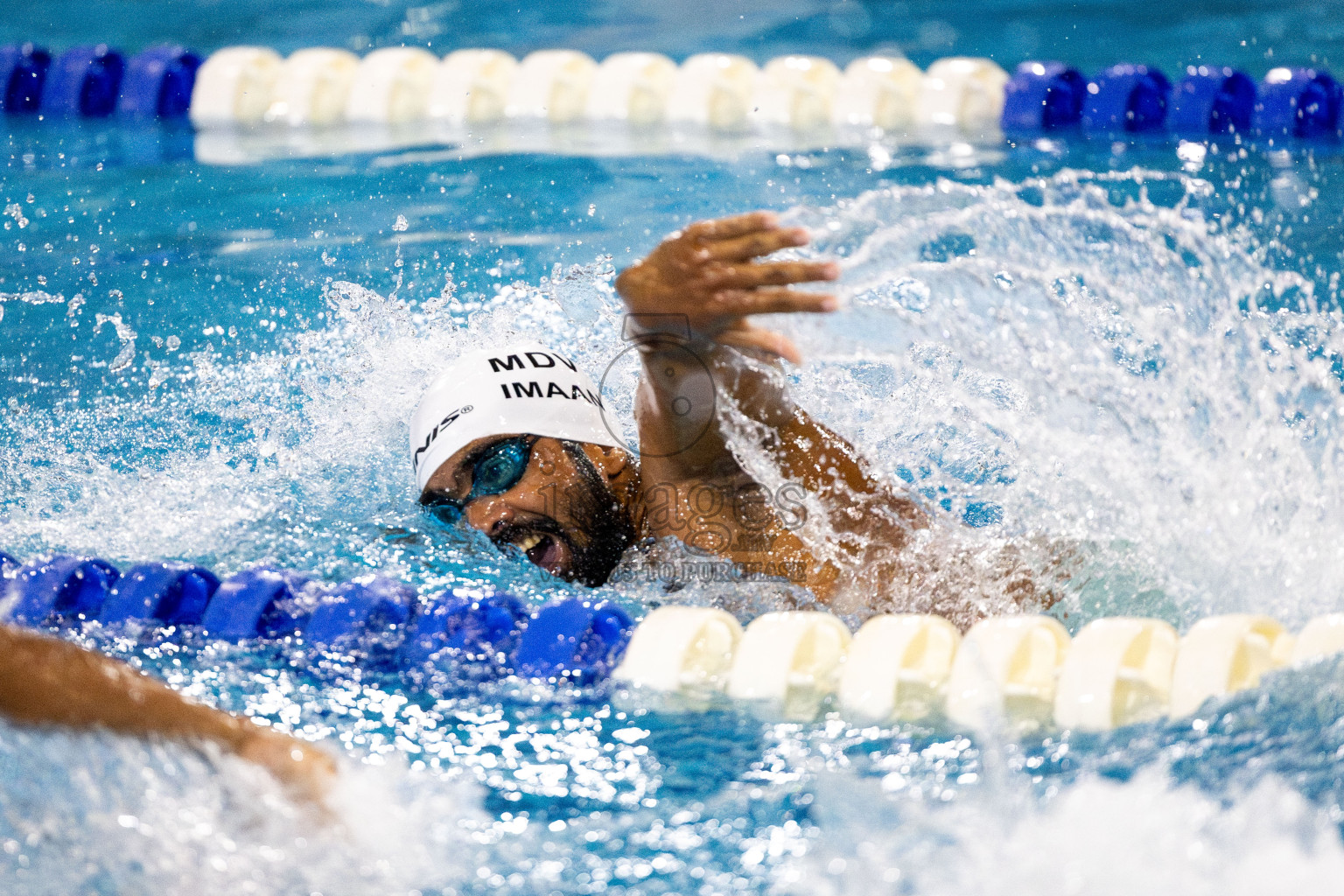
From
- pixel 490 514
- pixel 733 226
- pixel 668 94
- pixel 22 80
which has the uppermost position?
pixel 668 94

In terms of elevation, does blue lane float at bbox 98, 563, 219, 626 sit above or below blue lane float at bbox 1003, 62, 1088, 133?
below

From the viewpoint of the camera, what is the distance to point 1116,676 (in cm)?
183

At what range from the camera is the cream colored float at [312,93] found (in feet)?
17.6

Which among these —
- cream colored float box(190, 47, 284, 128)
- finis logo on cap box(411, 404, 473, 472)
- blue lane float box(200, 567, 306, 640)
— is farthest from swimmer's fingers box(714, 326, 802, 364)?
cream colored float box(190, 47, 284, 128)

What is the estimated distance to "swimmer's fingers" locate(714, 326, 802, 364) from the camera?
2006 mm

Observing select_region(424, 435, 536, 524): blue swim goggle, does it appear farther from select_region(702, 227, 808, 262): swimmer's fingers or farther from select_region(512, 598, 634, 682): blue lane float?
select_region(702, 227, 808, 262): swimmer's fingers

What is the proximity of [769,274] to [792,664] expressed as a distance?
59 centimetres

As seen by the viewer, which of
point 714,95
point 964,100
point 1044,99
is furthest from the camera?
point 714,95

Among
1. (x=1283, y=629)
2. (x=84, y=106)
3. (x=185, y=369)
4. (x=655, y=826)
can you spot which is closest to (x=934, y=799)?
(x=655, y=826)

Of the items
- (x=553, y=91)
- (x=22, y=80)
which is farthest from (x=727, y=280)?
(x=22, y=80)

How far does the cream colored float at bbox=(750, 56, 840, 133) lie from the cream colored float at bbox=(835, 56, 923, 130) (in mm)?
46

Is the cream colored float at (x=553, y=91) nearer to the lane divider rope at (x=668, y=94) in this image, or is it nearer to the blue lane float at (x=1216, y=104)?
the lane divider rope at (x=668, y=94)

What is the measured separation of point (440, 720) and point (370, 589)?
0.33 meters

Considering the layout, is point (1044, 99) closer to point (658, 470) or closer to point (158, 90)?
point (658, 470)
